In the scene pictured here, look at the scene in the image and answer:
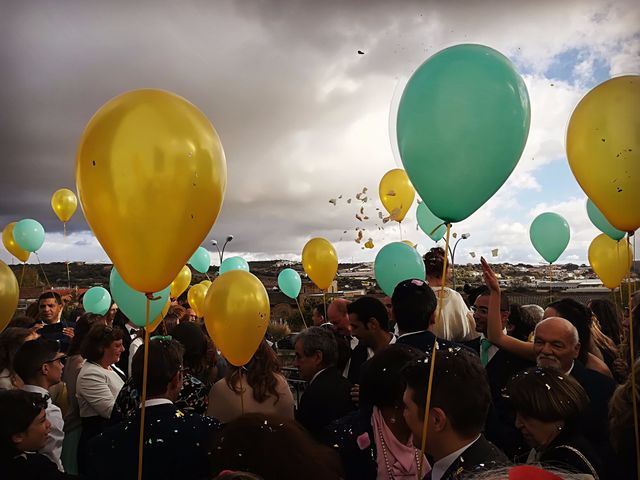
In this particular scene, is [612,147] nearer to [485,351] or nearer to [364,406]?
[364,406]

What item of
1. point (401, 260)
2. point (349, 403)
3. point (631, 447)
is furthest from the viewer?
point (401, 260)

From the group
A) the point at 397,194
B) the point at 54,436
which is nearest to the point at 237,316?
the point at 54,436

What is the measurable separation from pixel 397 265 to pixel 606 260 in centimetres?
285

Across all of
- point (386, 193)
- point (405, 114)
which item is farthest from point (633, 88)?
point (386, 193)

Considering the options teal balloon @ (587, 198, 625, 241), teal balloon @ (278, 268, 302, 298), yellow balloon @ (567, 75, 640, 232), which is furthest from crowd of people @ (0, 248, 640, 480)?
teal balloon @ (278, 268, 302, 298)

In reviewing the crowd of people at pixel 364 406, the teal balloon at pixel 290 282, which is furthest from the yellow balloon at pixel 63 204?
the crowd of people at pixel 364 406

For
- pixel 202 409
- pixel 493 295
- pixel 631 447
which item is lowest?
pixel 202 409

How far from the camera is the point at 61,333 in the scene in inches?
193

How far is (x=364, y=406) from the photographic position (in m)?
1.95

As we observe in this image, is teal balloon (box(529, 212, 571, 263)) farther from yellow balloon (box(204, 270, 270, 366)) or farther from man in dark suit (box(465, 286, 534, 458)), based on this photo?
yellow balloon (box(204, 270, 270, 366))

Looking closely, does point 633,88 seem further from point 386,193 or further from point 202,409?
point 386,193

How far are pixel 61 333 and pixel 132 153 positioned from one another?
396cm

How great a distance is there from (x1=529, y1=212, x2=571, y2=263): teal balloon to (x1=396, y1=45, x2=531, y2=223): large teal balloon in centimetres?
449

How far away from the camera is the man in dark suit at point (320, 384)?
101 inches
